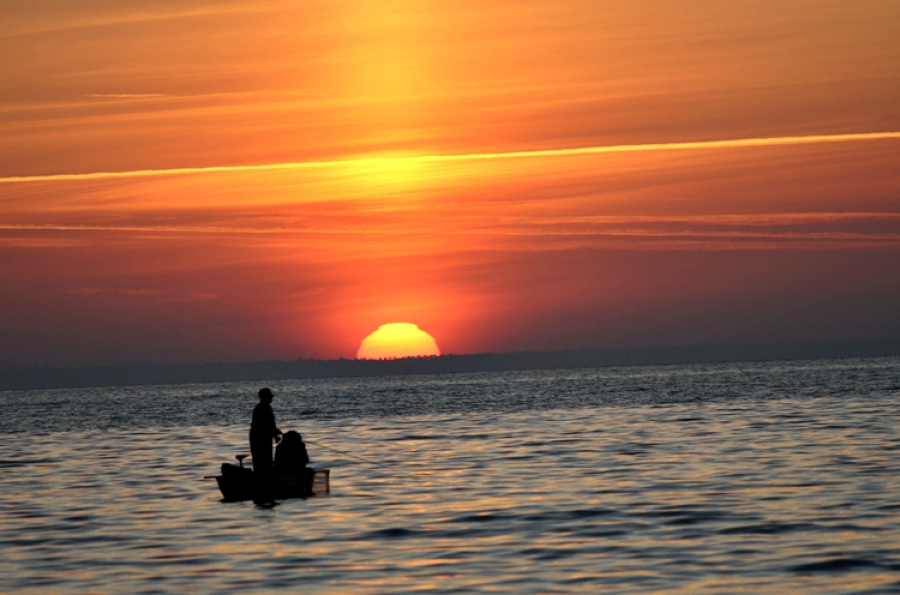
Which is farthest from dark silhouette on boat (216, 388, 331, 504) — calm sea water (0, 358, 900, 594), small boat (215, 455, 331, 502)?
calm sea water (0, 358, 900, 594)

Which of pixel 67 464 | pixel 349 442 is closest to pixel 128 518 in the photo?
pixel 67 464

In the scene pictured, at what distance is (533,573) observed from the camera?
60.0 ft

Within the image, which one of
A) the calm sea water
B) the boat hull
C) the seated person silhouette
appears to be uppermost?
the seated person silhouette

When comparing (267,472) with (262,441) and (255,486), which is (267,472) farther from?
(262,441)

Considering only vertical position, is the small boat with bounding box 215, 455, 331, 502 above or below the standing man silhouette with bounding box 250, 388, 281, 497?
below

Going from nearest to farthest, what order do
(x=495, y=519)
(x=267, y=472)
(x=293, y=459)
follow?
(x=495, y=519), (x=267, y=472), (x=293, y=459)

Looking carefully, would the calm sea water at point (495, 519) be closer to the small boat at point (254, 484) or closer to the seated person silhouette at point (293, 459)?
the small boat at point (254, 484)

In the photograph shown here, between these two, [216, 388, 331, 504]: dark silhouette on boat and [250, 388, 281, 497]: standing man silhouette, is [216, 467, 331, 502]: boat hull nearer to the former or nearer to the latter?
[216, 388, 331, 504]: dark silhouette on boat

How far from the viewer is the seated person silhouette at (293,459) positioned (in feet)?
92.1

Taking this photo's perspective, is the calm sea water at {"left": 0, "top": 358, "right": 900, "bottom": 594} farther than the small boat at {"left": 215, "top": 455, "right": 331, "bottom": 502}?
No

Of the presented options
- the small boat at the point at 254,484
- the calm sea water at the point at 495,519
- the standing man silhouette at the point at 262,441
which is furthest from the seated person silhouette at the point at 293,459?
the calm sea water at the point at 495,519

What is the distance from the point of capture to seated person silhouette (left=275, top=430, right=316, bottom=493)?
28.1 metres

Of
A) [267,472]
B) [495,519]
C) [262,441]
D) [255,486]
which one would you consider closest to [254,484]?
[255,486]

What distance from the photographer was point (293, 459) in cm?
2838
